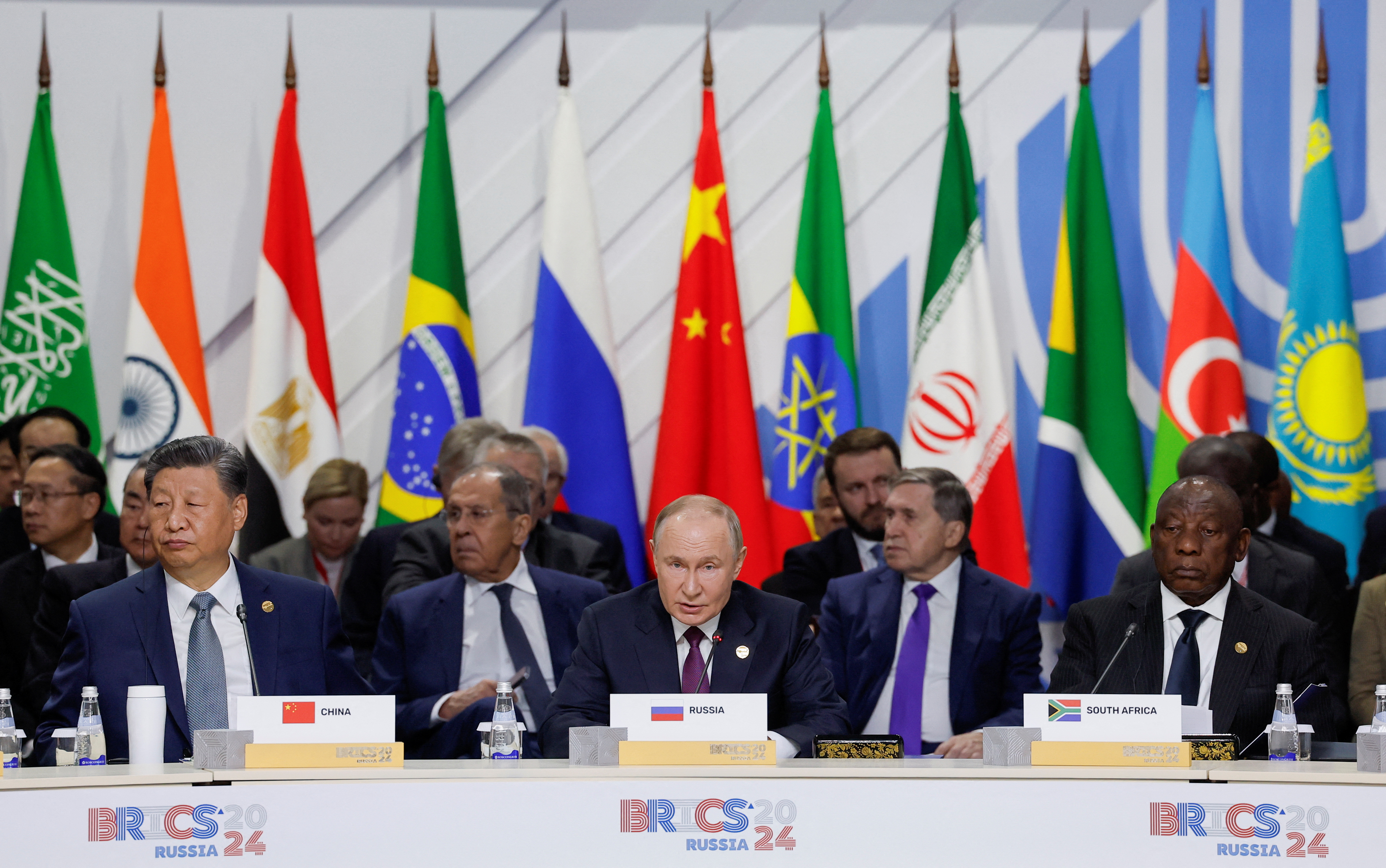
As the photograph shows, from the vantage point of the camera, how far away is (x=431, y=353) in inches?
252

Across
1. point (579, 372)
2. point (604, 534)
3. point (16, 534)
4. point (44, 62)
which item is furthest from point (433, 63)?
point (16, 534)

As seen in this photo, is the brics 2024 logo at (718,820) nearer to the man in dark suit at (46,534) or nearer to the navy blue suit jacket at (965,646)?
the navy blue suit jacket at (965,646)

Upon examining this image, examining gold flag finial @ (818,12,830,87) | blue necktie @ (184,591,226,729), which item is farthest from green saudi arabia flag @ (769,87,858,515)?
blue necktie @ (184,591,226,729)

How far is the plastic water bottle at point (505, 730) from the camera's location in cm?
327

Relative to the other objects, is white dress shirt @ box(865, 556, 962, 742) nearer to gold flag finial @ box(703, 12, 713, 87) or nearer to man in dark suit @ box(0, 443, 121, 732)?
man in dark suit @ box(0, 443, 121, 732)

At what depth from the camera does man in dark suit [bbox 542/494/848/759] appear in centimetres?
362

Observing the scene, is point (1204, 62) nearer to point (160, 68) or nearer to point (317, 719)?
point (160, 68)

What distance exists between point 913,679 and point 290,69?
3.91m

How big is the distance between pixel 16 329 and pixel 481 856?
14.7 ft

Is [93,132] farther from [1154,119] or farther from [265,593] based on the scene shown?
[1154,119]

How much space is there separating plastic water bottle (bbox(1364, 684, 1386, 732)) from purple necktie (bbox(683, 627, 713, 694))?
1469 mm

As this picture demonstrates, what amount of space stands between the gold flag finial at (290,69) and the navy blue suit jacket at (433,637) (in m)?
3.00

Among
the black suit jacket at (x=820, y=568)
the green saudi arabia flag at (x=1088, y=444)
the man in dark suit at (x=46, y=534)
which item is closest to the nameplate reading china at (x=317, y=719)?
the man in dark suit at (x=46, y=534)

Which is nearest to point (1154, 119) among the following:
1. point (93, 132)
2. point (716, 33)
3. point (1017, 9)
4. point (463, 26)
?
point (1017, 9)
